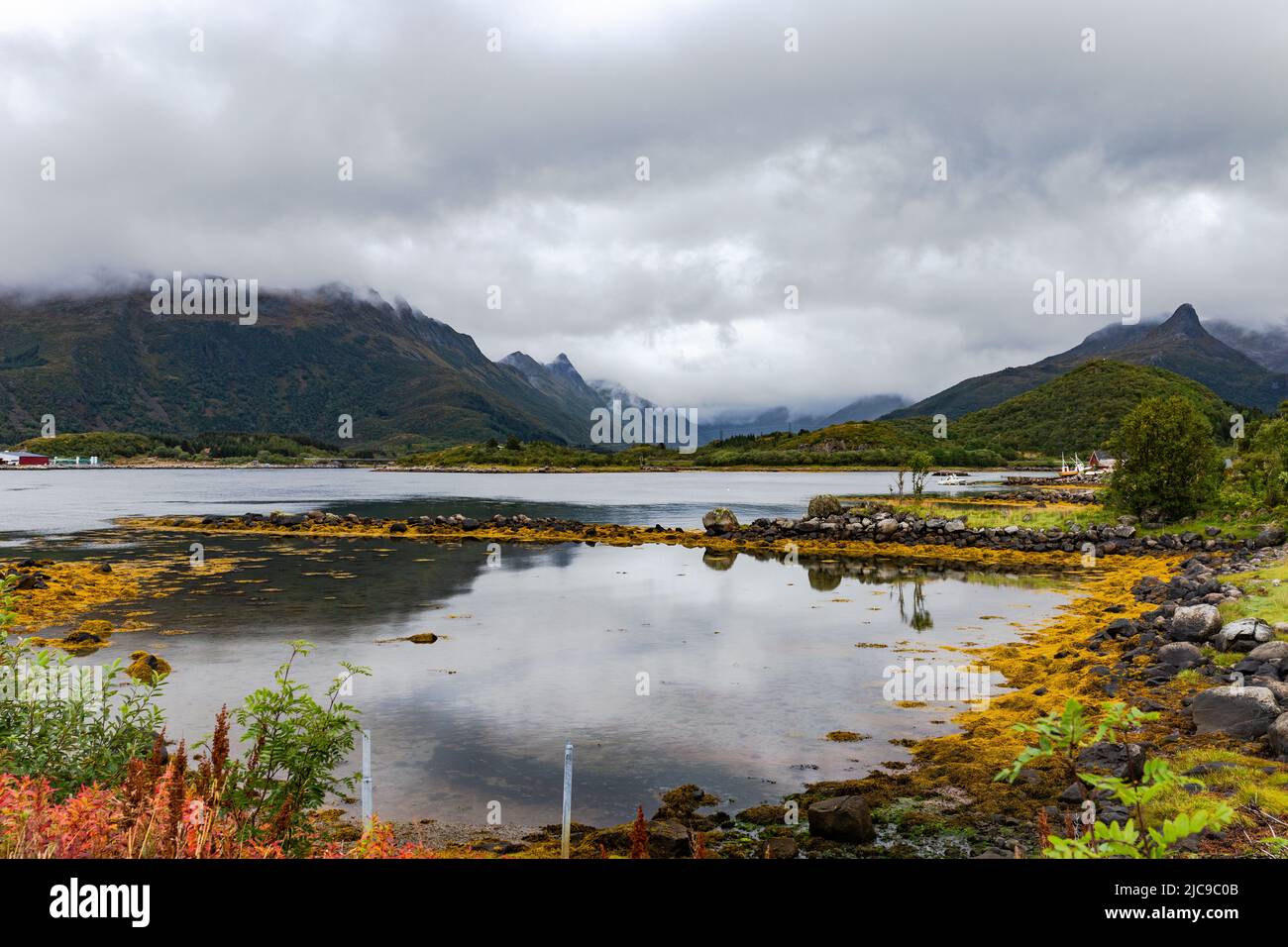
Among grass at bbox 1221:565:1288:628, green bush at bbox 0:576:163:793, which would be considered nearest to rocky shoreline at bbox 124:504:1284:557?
grass at bbox 1221:565:1288:628

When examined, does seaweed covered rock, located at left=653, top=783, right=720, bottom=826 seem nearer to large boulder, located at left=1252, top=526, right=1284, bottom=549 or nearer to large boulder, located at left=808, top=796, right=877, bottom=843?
large boulder, located at left=808, top=796, right=877, bottom=843

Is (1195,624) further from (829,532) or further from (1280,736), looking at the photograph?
(829,532)

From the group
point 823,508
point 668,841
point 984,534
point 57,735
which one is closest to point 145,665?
point 57,735

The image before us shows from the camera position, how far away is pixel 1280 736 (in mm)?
12117

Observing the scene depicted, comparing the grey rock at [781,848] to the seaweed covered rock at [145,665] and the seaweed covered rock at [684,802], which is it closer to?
the seaweed covered rock at [684,802]

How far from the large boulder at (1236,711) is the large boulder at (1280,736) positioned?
0.49 m

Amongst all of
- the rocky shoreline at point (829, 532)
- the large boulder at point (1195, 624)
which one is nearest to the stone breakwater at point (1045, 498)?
the rocky shoreline at point (829, 532)

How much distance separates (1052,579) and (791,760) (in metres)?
28.4

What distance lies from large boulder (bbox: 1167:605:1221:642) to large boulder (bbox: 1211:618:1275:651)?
1.17 meters

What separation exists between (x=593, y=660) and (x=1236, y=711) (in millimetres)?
14700

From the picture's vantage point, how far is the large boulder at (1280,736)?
11969mm

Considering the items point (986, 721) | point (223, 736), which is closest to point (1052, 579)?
point (986, 721)

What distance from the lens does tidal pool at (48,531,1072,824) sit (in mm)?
13953
